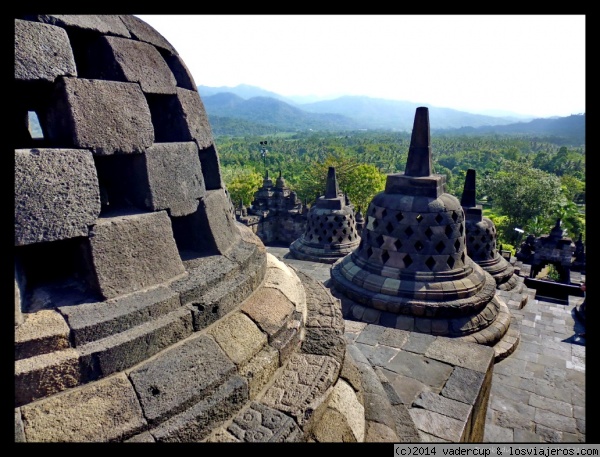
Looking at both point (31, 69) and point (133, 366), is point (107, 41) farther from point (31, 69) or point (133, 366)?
point (133, 366)

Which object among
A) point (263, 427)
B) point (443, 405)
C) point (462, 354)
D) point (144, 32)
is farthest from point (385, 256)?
point (144, 32)

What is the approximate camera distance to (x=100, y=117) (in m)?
2.14

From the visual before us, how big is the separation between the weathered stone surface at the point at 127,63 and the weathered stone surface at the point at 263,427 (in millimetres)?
2162

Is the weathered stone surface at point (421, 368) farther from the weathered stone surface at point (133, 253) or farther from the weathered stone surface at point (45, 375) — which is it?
the weathered stone surface at point (45, 375)


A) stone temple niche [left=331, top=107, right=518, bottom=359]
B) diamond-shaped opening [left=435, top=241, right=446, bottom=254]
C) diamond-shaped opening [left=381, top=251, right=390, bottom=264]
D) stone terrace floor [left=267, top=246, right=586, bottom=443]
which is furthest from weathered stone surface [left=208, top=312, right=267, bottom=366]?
diamond-shaped opening [left=435, top=241, right=446, bottom=254]

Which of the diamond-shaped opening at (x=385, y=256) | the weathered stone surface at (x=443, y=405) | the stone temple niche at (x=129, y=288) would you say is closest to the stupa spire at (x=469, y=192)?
the diamond-shaped opening at (x=385, y=256)

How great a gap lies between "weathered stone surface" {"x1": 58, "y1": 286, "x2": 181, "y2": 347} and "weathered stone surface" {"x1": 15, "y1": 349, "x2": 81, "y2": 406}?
0.38 feet

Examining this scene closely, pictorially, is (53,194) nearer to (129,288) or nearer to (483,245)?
(129,288)

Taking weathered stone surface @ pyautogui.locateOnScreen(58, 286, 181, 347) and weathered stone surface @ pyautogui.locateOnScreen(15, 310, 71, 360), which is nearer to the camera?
weathered stone surface @ pyautogui.locateOnScreen(15, 310, 71, 360)

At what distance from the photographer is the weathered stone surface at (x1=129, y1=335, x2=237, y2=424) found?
1.87 m

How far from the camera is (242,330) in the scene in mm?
2436

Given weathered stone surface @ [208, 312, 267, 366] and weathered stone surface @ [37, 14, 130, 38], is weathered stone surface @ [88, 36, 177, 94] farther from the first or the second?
weathered stone surface @ [208, 312, 267, 366]
